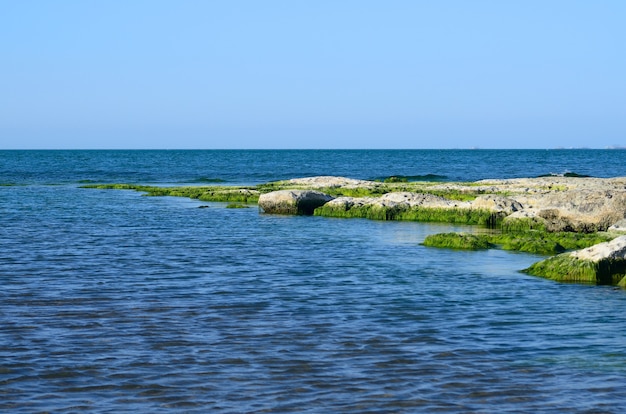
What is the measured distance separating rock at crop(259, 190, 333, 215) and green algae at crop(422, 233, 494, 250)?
13.5m

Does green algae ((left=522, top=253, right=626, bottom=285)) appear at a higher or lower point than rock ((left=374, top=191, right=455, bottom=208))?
lower

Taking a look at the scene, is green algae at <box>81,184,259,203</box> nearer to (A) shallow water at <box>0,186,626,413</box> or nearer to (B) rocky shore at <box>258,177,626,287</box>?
(B) rocky shore at <box>258,177,626,287</box>

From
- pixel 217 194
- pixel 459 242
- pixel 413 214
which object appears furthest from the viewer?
pixel 217 194

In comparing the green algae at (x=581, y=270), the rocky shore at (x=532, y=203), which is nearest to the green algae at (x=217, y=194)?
the rocky shore at (x=532, y=203)

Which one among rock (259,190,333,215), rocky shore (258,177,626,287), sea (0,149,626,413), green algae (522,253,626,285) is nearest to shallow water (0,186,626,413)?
sea (0,149,626,413)

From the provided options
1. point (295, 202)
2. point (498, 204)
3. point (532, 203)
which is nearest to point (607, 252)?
point (532, 203)

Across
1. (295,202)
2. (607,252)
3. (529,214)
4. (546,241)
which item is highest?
(529,214)

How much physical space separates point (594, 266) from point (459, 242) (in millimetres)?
6784

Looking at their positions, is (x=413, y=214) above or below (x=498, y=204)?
below

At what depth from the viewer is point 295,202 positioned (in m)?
39.2

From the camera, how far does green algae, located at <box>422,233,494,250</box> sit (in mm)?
25152

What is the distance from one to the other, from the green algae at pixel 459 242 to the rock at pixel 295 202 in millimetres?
13463

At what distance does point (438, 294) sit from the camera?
57.9ft

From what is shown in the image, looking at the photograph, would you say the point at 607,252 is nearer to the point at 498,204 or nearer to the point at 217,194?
the point at 498,204
